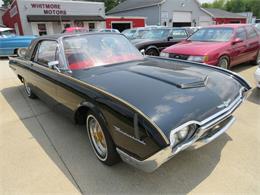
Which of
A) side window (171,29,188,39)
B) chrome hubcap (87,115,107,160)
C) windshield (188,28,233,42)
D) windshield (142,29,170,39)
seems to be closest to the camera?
chrome hubcap (87,115,107,160)

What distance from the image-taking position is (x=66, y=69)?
3051mm

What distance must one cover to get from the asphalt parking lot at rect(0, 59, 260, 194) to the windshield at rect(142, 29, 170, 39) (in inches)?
248

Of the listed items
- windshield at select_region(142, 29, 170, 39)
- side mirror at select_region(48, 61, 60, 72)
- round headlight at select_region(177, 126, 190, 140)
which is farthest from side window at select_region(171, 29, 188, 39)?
round headlight at select_region(177, 126, 190, 140)

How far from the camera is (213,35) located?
653 cm

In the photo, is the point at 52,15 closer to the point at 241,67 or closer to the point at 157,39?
the point at 157,39

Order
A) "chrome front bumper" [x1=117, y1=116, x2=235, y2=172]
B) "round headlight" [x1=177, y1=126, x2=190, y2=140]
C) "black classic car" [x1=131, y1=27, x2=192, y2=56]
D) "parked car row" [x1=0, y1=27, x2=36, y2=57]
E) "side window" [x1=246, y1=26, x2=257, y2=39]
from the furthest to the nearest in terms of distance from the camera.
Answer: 1. "parked car row" [x1=0, y1=27, x2=36, y2=57]
2. "black classic car" [x1=131, y1=27, x2=192, y2=56]
3. "side window" [x1=246, y1=26, x2=257, y2=39]
4. "round headlight" [x1=177, y1=126, x2=190, y2=140]
5. "chrome front bumper" [x1=117, y1=116, x2=235, y2=172]

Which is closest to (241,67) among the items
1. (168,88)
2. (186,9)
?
(168,88)

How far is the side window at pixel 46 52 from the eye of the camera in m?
3.45

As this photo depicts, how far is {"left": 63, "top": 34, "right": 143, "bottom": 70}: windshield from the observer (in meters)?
3.10

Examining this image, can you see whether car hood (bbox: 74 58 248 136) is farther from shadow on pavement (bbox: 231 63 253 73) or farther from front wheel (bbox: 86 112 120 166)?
shadow on pavement (bbox: 231 63 253 73)

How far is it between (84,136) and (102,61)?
3.92 feet

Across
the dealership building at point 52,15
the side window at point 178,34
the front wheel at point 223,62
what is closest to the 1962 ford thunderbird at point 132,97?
the front wheel at point 223,62

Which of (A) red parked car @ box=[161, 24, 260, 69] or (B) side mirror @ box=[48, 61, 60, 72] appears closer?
(B) side mirror @ box=[48, 61, 60, 72]

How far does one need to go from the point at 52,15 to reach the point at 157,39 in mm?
16583
